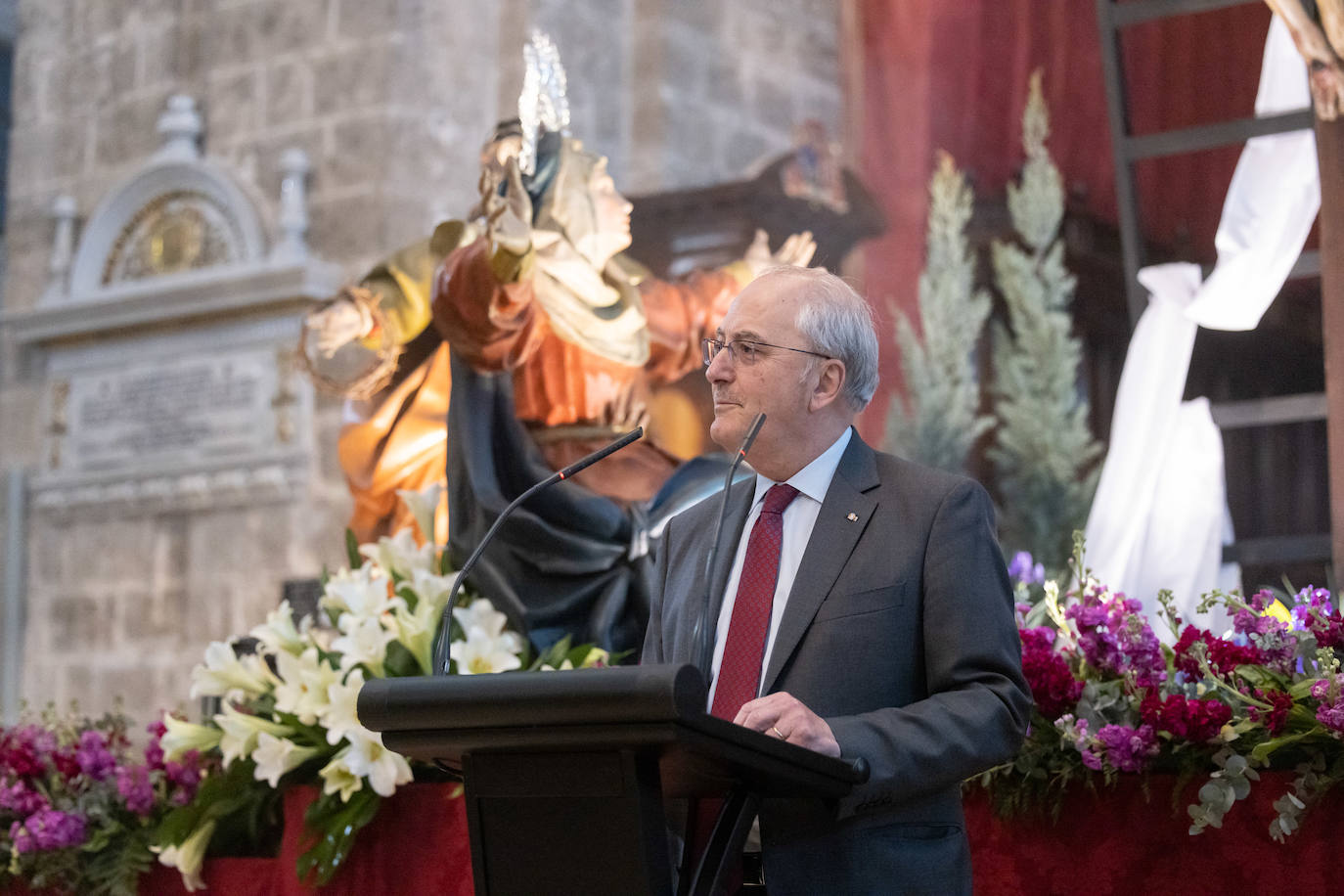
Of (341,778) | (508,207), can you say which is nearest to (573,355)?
(508,207)

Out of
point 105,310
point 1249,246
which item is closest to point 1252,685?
point 1249,246

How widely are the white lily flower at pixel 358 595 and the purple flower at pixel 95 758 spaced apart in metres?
0.60

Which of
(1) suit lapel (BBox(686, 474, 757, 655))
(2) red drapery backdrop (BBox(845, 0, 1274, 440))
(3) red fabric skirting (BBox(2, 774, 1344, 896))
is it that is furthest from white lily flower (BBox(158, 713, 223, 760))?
(2) red drapery backdrop (BBox(845, 0, 1274, 440))

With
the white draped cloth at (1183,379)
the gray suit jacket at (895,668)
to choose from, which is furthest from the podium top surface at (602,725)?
the white draped cloth at (1183,379)

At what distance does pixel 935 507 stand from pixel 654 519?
7.08 feet

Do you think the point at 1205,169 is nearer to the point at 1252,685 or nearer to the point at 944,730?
the point at 1252,685

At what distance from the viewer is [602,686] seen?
4.91 ft

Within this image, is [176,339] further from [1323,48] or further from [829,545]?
[829,545]

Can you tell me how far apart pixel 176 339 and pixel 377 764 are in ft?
15.7

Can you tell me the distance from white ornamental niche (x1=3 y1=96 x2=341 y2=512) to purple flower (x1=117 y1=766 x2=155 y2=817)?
11.6 ft

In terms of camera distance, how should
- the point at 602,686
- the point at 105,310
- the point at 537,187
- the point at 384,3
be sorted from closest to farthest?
the point at 602,686
the point at 537,187
the point at 384,3
the point at 105,310

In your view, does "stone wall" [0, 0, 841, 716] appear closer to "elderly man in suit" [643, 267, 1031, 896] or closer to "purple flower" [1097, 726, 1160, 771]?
"purple flower" [1097, 726, 1160, 771]

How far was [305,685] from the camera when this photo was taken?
326 cm

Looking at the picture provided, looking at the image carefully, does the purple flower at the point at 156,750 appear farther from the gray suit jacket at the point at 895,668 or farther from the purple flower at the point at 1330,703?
the purple flower at the point at 1330,703
